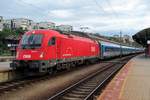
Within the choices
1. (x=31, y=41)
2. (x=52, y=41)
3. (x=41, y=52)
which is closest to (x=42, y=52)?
(x=41, y=52)

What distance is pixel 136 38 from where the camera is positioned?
78.0 m

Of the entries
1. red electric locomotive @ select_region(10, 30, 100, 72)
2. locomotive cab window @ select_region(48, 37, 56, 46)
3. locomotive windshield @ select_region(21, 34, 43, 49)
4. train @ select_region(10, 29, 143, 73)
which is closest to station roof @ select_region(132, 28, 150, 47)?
train @ select_region(10, 29, 143, 73)

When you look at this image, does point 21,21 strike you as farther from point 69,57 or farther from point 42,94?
point 42,94

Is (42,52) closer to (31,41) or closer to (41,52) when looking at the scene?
(41,52)

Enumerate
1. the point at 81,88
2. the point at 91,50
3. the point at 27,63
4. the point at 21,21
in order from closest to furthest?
the point at 81,88
the point at 27,63
the point at 91,50
the point at 21,21

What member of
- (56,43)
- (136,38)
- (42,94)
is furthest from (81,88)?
(136,38)

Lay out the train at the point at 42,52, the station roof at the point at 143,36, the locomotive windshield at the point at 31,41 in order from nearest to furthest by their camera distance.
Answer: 1. the train at the point at 42,52
2. the locomotive windshield at the point at 31,41
3. the station roof at the point at 143,36

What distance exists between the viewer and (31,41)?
846 inches

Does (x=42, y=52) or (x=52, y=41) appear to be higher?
(x=52, y=41)

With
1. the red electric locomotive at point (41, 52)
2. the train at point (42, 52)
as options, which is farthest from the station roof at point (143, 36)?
the red electric locomotive at point (41, 52)

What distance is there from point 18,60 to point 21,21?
148897mm

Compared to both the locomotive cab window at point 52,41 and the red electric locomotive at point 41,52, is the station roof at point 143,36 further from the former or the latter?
the locomotive cab window at point 52,41

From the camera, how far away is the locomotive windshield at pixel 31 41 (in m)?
21.2

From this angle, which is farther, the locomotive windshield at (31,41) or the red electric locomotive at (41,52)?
the locomotive windshield at (31,41)
